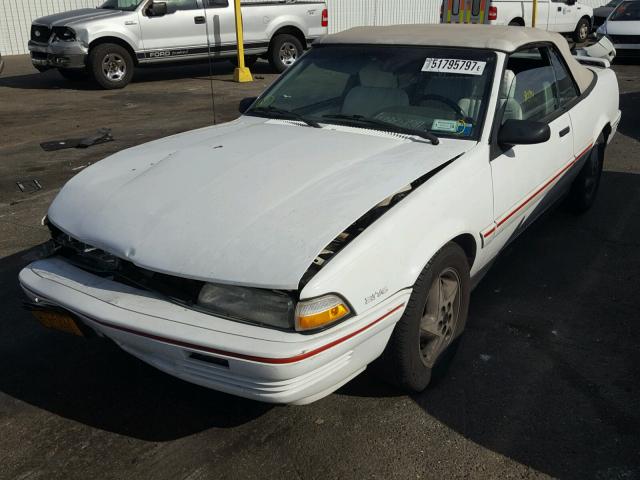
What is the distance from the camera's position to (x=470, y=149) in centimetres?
319

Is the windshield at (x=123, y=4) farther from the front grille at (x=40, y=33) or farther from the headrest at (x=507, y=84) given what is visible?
the headrest at (x=507, y=84)

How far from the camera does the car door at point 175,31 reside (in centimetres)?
1172

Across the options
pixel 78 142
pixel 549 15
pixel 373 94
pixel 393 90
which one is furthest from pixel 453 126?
pixel 549 15

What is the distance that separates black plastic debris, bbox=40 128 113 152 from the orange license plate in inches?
212

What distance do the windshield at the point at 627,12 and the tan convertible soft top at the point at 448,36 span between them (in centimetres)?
1147

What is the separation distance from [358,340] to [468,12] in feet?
39.7

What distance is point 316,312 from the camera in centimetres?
231

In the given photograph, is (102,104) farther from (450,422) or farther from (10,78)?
(450,422)

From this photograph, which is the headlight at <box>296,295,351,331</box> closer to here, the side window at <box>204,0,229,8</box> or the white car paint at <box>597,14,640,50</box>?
the side window at <box>204,0,229,8</box>

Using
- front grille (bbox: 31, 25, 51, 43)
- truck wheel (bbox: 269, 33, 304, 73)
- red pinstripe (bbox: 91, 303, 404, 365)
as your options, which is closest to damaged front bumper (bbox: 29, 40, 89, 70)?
front grille (bbox: 31, 25, 51, 43)

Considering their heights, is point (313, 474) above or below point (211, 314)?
below

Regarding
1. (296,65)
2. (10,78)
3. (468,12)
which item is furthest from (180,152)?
(10,78)

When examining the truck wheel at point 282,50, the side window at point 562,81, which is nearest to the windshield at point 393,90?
the side window at point 562,81

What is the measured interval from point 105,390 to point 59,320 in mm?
543
